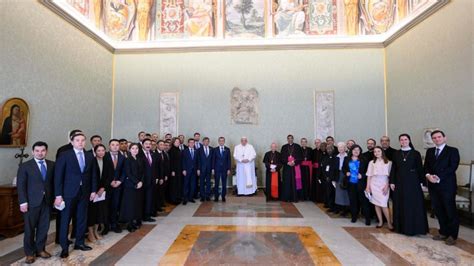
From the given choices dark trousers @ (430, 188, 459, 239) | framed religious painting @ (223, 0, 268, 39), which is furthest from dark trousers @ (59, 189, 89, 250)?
framed religious painting @ (223, 0, 268, 39)

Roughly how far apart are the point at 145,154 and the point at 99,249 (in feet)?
6.64

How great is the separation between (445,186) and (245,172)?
16.9ft

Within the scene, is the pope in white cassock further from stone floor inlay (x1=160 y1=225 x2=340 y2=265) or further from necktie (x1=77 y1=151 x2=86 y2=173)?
necktie (x1=77 y1=151 x2=86 y2=173)

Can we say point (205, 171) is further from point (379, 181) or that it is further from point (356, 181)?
point (379, 181)

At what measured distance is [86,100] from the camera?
818cm

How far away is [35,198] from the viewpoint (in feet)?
11.8

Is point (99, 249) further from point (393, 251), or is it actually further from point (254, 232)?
point (393, 251)

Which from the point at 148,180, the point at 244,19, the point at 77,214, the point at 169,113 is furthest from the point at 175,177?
the point at 244,19

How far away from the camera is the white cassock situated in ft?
27.4

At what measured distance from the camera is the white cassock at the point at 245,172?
836cm

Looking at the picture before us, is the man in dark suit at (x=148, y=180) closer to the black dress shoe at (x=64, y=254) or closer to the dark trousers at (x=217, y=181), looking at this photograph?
the black dress shoe at (x=64, y=254)

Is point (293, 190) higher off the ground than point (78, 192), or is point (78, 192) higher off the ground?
point (78, 192)

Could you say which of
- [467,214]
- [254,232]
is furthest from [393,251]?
[467,214]

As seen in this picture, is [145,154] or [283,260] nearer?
[283,260]
